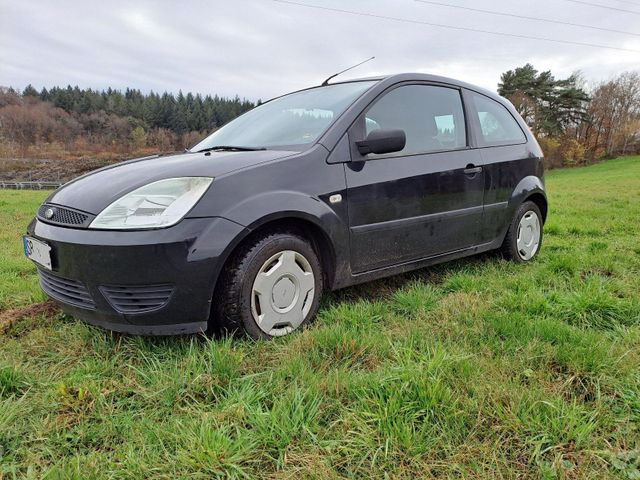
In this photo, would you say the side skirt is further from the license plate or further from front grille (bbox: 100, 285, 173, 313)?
the license plate

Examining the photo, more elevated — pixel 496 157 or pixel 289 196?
pixel 496 157

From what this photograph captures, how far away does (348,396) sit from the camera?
175cm

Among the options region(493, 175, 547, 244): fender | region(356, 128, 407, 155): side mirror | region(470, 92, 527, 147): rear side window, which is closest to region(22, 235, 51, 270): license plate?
region(356, 128, 407, 155): side mirror

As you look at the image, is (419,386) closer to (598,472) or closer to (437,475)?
(437,475)

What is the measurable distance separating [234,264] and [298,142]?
0.91 meters

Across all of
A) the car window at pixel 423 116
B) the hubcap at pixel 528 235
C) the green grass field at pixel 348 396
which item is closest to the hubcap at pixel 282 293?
the green grass field at pixel 348 396

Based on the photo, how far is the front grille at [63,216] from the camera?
7.00 ft

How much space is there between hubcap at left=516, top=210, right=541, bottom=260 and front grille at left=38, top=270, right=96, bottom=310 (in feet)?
11.0

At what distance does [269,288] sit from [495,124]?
2651 mm

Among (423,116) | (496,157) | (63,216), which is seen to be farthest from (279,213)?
(496,157)

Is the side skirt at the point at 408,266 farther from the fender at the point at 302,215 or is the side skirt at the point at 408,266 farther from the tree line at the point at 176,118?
the tree line at the point at 176,118

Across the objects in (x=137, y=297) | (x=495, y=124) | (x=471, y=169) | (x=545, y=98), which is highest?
(x=545, y=98)

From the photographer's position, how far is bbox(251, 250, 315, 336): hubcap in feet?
7.41

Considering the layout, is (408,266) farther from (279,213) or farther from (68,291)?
(68,291)
